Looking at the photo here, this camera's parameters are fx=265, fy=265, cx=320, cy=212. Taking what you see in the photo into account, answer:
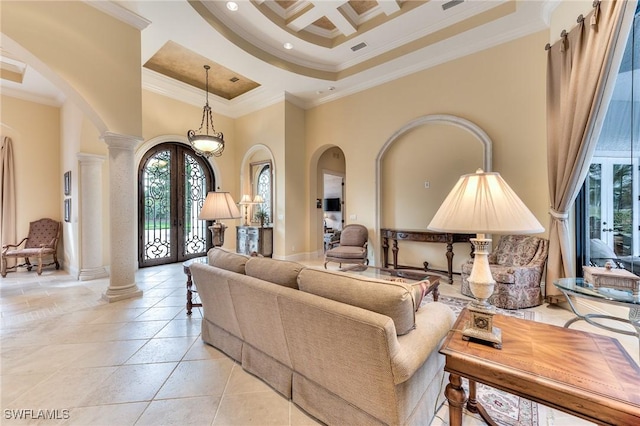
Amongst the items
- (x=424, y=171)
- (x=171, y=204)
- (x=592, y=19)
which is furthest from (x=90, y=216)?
(x=592, y=19)

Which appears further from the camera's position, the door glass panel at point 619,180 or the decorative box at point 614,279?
the door glass panel at point 619,180

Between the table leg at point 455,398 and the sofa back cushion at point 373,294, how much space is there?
30 cm

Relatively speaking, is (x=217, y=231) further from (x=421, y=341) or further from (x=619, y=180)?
(x=619, y=180)

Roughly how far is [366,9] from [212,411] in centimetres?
562

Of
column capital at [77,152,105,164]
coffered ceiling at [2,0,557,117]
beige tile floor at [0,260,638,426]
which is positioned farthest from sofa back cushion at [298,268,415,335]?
column capital at [77,152,105,164]

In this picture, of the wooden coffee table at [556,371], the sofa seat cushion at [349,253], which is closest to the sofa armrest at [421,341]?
the wooden coffee table at [556,371]

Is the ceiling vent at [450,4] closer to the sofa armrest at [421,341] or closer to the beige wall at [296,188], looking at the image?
the beige wall at [296,188]

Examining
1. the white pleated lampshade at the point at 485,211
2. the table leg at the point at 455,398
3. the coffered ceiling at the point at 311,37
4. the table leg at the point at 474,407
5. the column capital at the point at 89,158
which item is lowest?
the table leg at the point at 474,407

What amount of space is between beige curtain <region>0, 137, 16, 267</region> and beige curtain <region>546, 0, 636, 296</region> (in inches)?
375

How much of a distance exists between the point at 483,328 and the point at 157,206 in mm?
6865

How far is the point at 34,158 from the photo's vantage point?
5.66 m

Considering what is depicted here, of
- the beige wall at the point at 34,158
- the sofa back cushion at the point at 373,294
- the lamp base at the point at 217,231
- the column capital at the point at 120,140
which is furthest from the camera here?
the beige wall at the point at 34,158

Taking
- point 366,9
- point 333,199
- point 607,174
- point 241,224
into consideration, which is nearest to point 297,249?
point 241,224

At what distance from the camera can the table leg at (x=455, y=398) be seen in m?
1.27
